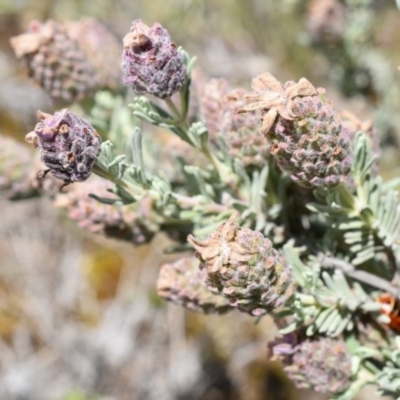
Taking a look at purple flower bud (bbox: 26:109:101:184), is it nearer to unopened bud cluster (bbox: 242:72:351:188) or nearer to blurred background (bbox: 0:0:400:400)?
unopened bud cluster (bbox: 242:72:351:188)

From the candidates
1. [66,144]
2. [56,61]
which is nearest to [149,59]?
[66,144]

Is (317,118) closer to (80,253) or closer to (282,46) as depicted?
(80,253)

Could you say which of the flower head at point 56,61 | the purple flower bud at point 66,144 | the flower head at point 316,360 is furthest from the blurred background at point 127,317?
the purple flower bud at point 66,144

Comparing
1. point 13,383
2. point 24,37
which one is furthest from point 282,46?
point 24,37

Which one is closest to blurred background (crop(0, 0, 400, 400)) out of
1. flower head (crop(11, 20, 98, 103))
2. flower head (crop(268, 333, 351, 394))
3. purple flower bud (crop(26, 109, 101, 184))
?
flower head (crop(11, 20, 98, 103))

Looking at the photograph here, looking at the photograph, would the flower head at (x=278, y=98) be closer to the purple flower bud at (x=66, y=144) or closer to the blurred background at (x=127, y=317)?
the purple flower bud at (x=66, y=144)
